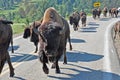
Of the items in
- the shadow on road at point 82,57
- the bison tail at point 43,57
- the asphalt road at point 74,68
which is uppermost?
the bison tail at point 43,57

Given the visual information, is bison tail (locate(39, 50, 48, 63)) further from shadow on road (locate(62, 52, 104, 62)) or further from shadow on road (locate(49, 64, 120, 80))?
shadow on road (locate(62, 52, 104, 62))

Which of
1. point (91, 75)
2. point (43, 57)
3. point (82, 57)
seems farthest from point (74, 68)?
point (82, 57)

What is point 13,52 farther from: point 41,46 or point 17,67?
point 41,46

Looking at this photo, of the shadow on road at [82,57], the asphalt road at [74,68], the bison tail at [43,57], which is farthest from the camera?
the shadow on road at [82,57]

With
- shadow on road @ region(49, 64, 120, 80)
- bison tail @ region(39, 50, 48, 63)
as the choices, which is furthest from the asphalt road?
bison tail @ region(39, 50, 48, 63)

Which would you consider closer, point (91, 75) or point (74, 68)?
point (91, 75)

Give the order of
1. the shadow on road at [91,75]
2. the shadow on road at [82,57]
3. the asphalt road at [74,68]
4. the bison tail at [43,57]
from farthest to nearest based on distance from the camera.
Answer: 1. the shadow on road at [82,57]
2. the asphalt road at [74,68]
3. the shadow on road at [91,75]
4. the bison tail at [43,57]

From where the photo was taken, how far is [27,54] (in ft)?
56.4

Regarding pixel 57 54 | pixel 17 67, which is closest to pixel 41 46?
pixel 57 54

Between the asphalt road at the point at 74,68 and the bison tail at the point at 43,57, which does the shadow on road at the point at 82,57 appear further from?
the bison tail at the point at 43,57

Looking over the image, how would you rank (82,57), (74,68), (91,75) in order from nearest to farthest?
(91,75), (74,68), (82,57)

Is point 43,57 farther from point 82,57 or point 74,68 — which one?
point 82,57

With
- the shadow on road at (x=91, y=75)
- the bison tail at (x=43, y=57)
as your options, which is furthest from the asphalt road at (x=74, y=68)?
the bison tail at (x=43, y=57)

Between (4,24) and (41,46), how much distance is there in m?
1.22
